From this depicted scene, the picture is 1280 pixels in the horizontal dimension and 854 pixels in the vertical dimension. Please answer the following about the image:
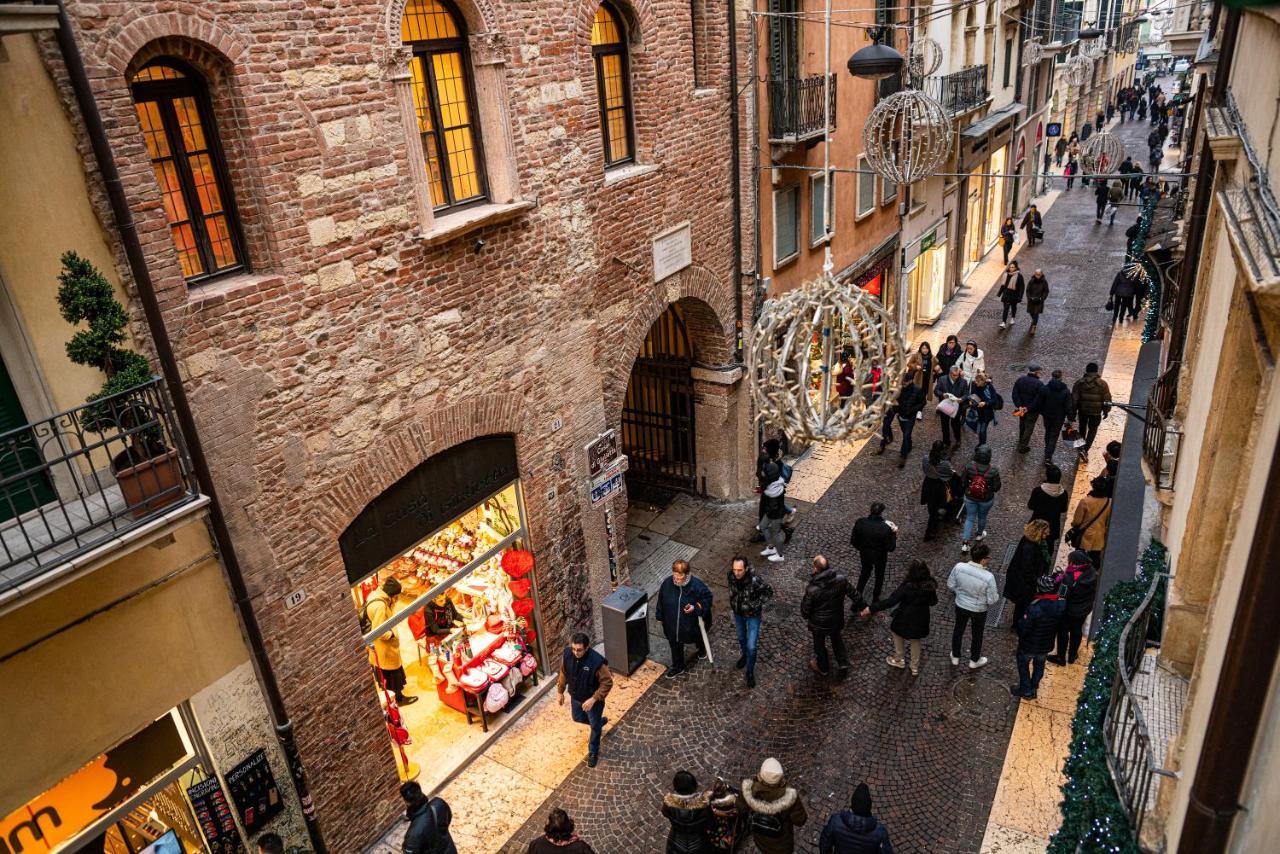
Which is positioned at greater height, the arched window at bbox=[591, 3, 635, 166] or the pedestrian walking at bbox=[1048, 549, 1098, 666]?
the arched window at bbox=[591, 3, 635, 166]

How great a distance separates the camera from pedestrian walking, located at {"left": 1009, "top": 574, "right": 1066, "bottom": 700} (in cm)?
894

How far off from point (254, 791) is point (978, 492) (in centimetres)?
913

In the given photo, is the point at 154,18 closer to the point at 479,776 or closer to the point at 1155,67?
the point at 479,776

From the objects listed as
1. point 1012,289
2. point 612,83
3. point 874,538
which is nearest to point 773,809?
point 874,538

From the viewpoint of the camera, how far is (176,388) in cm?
596

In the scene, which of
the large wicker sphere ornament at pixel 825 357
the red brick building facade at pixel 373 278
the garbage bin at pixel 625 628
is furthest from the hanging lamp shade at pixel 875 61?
the garbage bin at pixel 625 628

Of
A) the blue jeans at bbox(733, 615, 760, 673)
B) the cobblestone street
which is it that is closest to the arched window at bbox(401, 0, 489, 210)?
the blue jeans at bbox(733, 615, 760, 673)

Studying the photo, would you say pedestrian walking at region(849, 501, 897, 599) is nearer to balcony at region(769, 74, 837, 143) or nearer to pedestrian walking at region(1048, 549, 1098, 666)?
pedestrian walking at region(1048, 549, 1098, 666)

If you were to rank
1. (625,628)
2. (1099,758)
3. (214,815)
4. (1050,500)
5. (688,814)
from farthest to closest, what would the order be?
(1050,500)
(625,628)
(688,814)
(214,815)
(1099,758)

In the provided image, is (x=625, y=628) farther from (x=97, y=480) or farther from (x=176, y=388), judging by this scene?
(x=97, y=480)

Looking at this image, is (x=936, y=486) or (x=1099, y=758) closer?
(x=1099, y=758)

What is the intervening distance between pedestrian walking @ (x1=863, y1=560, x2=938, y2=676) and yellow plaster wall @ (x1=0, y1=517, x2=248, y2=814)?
6.55 meters

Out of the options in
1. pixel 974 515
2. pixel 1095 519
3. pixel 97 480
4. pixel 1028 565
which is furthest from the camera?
pixel 974 515

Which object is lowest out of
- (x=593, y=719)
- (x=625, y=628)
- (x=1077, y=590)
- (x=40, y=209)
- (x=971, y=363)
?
(x=593, y=719)
